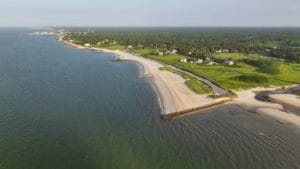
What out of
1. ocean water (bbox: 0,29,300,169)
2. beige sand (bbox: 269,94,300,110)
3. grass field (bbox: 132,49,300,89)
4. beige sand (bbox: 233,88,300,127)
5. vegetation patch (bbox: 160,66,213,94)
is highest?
grass field (bbox: 132,49,300,89)

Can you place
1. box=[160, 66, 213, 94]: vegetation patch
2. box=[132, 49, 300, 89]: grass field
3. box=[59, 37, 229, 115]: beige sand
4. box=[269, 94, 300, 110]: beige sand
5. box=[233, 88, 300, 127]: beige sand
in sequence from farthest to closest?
box=[132, 49, 300, 89]: grass field
box=[160, 66, 213, 94]: vegetation patch
box=[269, 94, 300, 110]: beige sand
box=[59, 37, 229, 115]: beige sand
box=[233, 88, 300, 127]: beige sand

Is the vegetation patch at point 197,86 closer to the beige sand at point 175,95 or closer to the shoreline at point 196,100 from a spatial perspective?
the beige sand at point 175,95

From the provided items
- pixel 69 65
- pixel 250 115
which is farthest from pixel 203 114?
pixel 69 65

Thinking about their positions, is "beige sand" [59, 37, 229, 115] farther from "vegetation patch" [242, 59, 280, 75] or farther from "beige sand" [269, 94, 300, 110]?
"vegetation patch" [242, 59, 280, 75]

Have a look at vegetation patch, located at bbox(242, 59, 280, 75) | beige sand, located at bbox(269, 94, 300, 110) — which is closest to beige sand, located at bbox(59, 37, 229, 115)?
beige sand, located at bbox(269, 94, 300, 110)

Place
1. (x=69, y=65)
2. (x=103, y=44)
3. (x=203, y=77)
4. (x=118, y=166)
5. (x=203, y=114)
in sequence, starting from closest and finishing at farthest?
1. (x=118, y=166)
2. (x=203, y=114)
3. (x=203, y=77)
4. (x=69, y=65)
5. (x=103, y=44)

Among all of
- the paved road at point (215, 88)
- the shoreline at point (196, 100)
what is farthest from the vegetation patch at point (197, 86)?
the paved road at point (215, 88)

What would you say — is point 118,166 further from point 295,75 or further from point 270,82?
point 295,75
